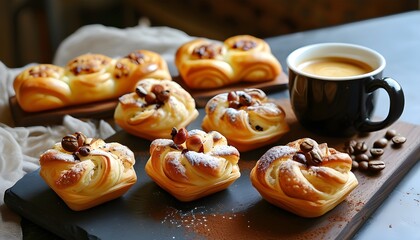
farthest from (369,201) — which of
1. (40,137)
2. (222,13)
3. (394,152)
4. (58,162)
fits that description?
(222,13)

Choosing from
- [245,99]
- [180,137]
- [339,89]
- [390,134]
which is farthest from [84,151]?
[390,134]

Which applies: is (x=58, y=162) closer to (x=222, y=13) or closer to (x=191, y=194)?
(x=191, y=194)

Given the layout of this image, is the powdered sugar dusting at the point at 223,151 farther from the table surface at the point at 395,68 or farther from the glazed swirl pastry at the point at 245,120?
the table surface at the point at 395,68

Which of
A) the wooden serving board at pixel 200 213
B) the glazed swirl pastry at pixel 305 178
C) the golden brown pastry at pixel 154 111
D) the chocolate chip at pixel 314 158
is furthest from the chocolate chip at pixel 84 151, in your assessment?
the chocolate chip at pixel 314 158

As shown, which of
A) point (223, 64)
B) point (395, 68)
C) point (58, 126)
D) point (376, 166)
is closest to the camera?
point (376, 166)

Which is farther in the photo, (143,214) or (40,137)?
(40,137)

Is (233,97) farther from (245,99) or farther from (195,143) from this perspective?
(195,143)
